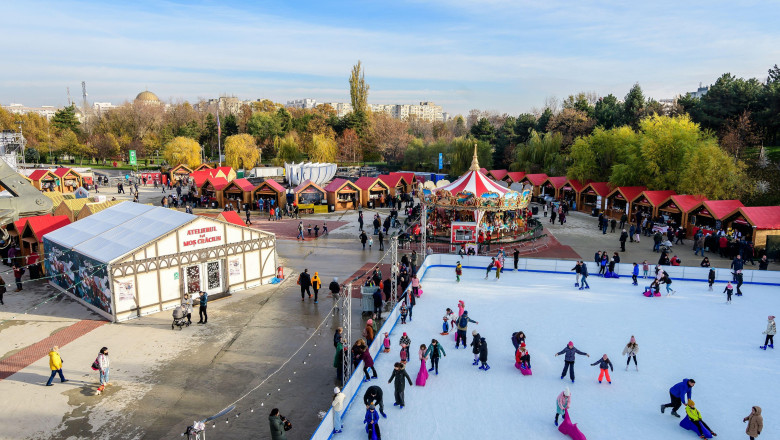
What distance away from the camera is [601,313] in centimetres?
1430

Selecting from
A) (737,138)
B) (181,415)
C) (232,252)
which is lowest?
(181,415)

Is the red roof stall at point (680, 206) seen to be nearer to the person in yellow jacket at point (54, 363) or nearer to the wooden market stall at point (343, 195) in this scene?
the wooden market stall at point (343, 195)

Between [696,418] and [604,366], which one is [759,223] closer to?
[604,366]

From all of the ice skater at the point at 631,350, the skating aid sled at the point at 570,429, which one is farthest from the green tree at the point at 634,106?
the skating aid sled at the point at 570,429

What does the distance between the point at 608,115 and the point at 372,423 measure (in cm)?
4795

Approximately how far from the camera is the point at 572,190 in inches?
1469

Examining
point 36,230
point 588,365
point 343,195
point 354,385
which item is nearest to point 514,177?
point 343,195

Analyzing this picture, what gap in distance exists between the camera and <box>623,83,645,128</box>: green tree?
149ft

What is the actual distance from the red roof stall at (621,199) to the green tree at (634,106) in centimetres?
1700

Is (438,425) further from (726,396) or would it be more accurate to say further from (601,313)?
(601,313)

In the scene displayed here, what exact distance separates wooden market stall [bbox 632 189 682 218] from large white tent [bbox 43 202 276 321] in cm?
2274

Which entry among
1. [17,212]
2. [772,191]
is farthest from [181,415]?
[772,191]

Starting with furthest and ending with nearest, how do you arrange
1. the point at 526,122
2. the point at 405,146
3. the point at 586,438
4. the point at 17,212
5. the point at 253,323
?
the point at 405,146 < the point at 526,122 < the point at 17,212 < the point at 253,323 < the point at 586,438

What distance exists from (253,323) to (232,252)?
341 cm
